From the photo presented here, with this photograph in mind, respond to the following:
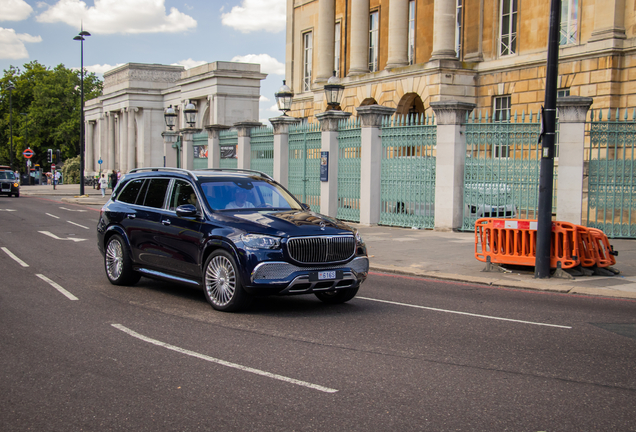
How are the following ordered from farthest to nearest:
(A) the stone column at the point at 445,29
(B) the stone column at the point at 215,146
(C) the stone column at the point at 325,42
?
(C) the stone column at the point at 325,42 → (B) the stone column at the point at 215,146 → (A) the stone column at the point at 445,29

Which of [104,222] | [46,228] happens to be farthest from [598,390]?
[46,228]

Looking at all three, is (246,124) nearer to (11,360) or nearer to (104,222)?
(104,222)

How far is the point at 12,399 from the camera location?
16.7 feet

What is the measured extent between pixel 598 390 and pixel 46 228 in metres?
19.3

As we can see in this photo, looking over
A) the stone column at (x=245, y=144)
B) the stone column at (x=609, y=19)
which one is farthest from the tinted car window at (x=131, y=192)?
the stone column at (x=609, y=19)

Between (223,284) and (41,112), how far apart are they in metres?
97.5

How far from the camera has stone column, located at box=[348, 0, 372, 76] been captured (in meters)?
33.9

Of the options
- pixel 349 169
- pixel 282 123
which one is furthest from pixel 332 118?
pixel 282 123

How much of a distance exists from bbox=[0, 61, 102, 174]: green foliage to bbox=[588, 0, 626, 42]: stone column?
281 ft

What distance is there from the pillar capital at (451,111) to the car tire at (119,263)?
10.8m

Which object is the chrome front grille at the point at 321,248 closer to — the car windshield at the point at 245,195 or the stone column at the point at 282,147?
the car windshield at the point at 245,195

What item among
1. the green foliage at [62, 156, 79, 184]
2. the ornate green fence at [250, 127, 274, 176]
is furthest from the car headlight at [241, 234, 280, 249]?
the green foliage at [62, 156, 79, 184]

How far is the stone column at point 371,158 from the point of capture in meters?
20.3

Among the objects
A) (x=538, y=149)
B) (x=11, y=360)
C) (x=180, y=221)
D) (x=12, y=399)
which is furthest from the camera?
(x=538, y=149)
